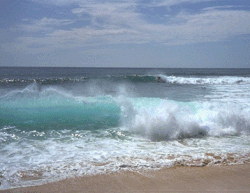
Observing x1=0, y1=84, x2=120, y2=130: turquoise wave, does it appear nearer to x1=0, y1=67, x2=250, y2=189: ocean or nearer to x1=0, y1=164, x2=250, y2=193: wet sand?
x1=0, y1=67, x2=250, y2=189: ocean

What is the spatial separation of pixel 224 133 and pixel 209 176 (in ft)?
9.47

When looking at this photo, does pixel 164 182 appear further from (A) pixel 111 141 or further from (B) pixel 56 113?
(B) pixel 56 113

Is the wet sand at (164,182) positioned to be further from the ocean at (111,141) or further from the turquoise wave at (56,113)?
the turquoise wave at (56,113)

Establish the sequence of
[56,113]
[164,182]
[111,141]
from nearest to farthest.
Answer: [164,182]
[111,141]
[56,113]

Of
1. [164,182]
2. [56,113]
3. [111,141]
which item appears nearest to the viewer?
[164,182]

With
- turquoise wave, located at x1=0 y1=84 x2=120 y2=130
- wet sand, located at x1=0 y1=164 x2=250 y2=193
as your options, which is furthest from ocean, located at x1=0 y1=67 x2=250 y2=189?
wet sand, located at x1=0 y1=164 x2=250 y2=193

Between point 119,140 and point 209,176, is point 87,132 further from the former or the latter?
point 209,176

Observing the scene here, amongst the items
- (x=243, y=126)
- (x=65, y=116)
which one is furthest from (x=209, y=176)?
(x=65, y=116)

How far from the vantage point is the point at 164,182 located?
131 inches

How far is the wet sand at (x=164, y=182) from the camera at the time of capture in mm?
3143

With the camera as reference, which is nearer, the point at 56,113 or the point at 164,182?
the point at 164,182

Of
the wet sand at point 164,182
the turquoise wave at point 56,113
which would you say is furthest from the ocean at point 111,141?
the wet sand at point 164,182

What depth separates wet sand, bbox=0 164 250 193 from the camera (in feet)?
10.3

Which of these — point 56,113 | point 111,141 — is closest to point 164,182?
point 111,141
